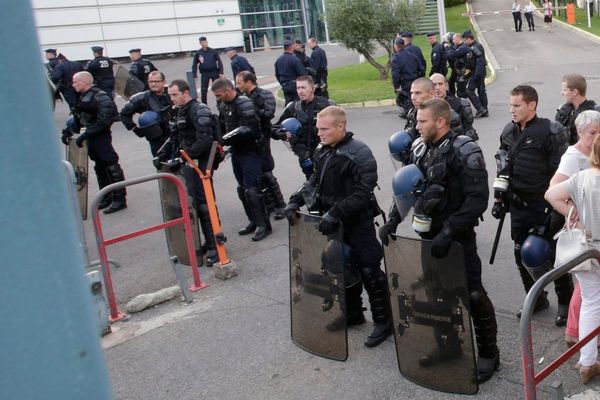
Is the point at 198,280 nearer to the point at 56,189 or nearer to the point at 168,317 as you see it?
the point at 168,317

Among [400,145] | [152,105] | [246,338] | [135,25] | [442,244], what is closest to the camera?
[442,244]

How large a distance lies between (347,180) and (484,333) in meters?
1.46

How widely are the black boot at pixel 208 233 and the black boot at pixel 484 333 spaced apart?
3572mm

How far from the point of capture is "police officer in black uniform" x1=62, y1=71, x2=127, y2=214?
29.9 feet

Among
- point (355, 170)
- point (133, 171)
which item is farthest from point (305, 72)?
point (355, 170)

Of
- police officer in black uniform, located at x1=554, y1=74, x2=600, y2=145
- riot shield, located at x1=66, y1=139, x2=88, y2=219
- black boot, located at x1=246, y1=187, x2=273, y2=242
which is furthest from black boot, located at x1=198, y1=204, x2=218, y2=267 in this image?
police officer in black uniform, located at x1=554, y1=74, x2=600, y2=145

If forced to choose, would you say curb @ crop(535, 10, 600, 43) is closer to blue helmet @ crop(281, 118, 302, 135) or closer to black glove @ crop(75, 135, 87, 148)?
blue helmet @ crop(281, 118, 302, 135)

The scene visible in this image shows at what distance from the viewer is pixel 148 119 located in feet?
27.4

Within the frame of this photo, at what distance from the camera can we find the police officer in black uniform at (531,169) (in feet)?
15.9

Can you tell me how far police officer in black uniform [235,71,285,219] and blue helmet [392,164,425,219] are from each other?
137 inches

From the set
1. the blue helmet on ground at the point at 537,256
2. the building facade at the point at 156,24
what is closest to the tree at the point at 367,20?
the building facade at the point at 156,24

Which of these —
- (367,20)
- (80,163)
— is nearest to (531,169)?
(80,163)

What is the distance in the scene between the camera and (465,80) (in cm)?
1446

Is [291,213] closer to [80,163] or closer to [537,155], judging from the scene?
[537,155]
